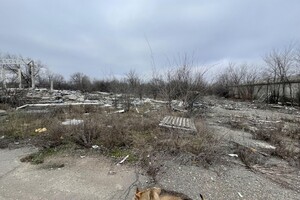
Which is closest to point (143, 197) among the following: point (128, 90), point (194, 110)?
point (194, 110)

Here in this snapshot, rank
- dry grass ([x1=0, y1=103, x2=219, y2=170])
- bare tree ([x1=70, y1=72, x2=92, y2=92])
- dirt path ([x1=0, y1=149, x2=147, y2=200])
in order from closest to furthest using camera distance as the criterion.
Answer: dirt path ([x1=0, y1=149, x2=147, y2=200]) < dry grass ([x1=0, y1=103, x2=219, y2=170]) < bare tree ([x1=70, y1=72, x2=92, y2=92])

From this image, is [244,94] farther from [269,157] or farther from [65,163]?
[65,163]

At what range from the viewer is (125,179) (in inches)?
120

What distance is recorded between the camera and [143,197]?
214 cm

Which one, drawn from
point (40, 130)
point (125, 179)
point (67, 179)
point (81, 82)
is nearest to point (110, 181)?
point (125, 179)

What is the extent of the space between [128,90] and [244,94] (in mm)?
19925

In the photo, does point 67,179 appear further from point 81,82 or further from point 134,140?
point 81,82

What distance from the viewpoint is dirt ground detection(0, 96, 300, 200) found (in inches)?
106

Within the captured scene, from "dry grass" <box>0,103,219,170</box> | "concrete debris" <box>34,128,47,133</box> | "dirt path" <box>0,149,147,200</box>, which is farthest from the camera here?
"concrete debris" <box>34,128,47,133</box>

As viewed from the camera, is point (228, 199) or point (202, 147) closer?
point (228, 199)

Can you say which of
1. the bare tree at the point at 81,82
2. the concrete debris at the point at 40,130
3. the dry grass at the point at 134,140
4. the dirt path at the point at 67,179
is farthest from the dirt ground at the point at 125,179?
the bare tree at the point at 81,82

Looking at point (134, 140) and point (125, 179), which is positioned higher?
point (134, 140)

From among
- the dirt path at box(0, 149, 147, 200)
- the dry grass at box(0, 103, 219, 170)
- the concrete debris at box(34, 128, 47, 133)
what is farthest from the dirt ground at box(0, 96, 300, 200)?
the concrete debris at box(34, 128, 47, 133)

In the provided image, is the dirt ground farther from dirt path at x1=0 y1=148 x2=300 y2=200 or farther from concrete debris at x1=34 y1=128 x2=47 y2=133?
concrete debris at x1=34 y1=128 x2=47 y2=133
